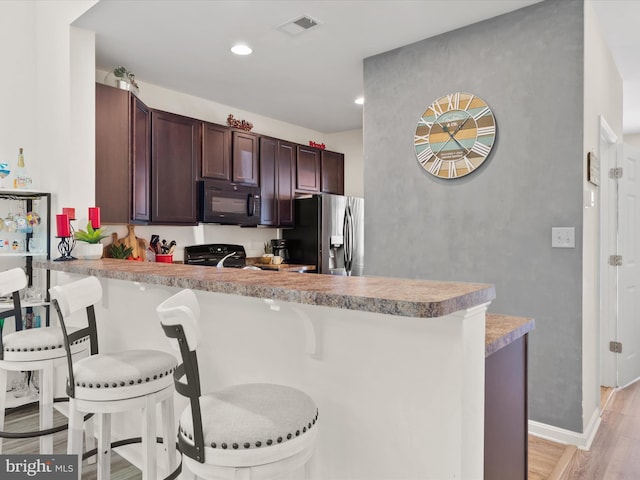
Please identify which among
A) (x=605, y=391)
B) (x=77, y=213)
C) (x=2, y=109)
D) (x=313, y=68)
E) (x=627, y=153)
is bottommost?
(x=605, y=391)

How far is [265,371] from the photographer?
158 centimetres

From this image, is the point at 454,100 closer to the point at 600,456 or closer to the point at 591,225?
the point at 591,225

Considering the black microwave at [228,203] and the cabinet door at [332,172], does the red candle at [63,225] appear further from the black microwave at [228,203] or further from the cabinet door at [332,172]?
the cabinet door at [332,172]

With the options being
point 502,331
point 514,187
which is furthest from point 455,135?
point 502,331

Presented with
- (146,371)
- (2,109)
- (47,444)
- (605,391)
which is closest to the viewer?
(146,371)

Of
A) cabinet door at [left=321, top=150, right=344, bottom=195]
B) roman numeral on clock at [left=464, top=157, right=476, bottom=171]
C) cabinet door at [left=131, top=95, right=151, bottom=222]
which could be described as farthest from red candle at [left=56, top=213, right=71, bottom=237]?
cabinet door at [left=321, top=150, right=344, bottom=195]

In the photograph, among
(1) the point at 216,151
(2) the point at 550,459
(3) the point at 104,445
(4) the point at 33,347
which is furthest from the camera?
(1) the point at 216,151

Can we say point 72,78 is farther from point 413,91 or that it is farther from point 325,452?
point 325,452

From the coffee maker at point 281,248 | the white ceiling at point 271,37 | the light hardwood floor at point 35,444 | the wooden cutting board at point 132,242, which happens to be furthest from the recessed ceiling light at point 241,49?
the light hardwood floor at point 35,444

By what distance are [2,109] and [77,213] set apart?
101cm

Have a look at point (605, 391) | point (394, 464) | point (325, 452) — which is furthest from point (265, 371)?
point (605, 391)

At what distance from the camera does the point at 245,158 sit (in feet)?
15.1

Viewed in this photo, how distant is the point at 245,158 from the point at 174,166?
2.93ft

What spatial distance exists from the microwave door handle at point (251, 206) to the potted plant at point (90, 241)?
6.43 ft
